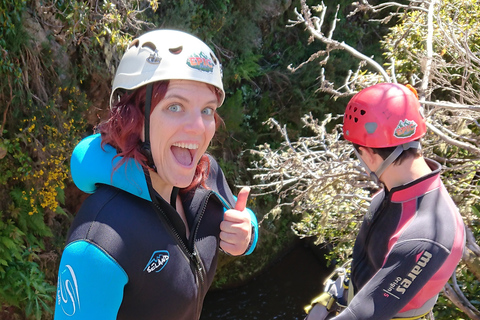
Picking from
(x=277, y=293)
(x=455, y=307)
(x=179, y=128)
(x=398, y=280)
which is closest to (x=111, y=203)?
(x=179, y=128)

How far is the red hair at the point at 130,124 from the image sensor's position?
1556 millimetres

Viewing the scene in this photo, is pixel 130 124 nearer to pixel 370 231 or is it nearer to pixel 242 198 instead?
pixel 242 198

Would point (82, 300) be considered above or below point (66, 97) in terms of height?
above

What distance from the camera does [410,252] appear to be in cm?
182

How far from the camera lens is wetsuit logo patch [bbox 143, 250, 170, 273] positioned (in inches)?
58.3

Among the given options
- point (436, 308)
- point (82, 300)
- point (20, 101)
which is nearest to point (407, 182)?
point (82, 300)

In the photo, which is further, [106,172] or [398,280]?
[398,280]

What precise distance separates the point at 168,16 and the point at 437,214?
6.42 m

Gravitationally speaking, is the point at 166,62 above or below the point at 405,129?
above

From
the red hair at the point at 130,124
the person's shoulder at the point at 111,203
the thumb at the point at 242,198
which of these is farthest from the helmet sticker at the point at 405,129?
the person's shoulder at the point at 111,203

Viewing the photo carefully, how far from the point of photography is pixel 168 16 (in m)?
7.28

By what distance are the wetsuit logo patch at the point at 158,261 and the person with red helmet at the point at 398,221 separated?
89 cm

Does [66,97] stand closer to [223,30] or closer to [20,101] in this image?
[20,101]

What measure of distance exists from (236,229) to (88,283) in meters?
0.67
